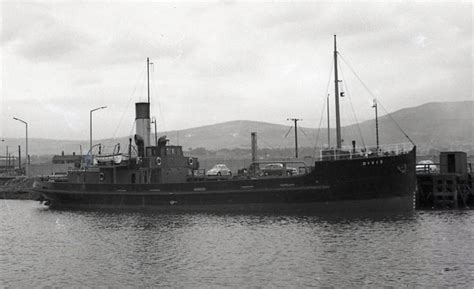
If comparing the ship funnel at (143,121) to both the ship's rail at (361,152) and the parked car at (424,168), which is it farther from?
the parked car at (424,168)

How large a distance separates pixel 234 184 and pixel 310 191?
5.96m

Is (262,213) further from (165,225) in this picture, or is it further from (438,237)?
(438,237)

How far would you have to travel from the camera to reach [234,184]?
4081cm

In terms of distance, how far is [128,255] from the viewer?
2578cm

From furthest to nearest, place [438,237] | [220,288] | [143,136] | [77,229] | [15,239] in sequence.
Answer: [143,136]
[77,229]
[15,239]
[438,237]
[220,288]

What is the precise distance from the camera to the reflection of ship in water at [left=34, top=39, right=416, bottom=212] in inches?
1476

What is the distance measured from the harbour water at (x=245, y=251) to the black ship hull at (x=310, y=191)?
5.26ft

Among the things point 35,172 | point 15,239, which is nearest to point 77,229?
point 15,239

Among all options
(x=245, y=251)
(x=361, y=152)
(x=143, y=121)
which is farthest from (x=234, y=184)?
(x=245, y=251)

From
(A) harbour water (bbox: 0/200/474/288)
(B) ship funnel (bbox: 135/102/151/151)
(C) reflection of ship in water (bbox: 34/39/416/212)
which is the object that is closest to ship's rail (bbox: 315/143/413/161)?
(C) reflection of ship in water (bbox: 34/39/416/212)

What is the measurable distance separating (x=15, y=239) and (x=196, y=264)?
1412 centimetres

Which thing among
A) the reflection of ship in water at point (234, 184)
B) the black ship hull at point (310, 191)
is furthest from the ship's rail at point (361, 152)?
the black ship hull at point (310, 191)

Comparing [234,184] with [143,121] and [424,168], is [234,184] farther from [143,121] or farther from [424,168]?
[424,168]

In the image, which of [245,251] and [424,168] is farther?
[424,168]
